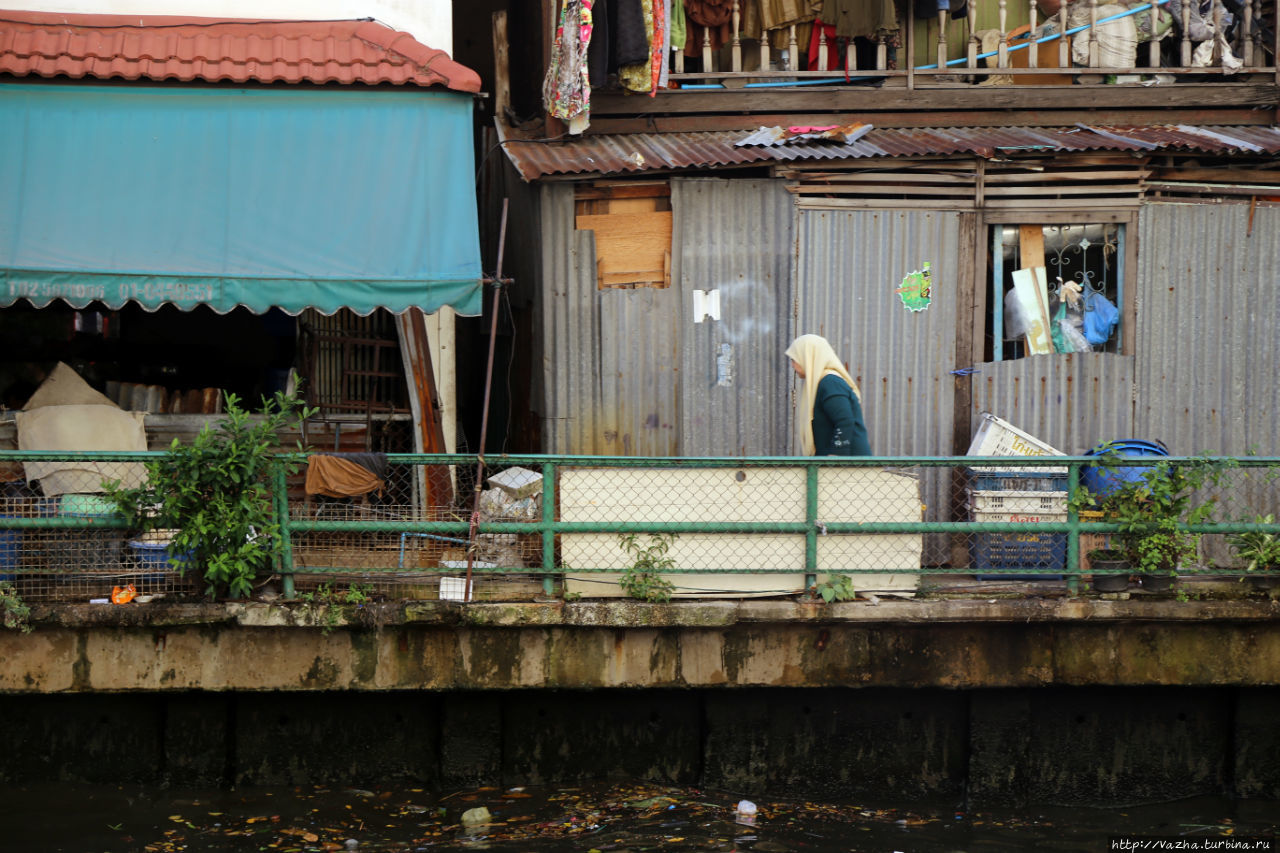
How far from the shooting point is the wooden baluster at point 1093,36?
8781 millimetres

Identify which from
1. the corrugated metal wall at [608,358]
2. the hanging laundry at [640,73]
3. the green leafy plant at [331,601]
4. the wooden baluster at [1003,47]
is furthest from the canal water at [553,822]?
the wooden baluster at [1003,47]

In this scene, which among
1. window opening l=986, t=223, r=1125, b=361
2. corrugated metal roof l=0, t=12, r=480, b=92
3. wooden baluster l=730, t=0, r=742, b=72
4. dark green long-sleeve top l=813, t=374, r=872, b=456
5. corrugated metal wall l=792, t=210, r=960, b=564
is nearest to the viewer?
dark green long-sleeve top l=813, t=374, r=872, b=456

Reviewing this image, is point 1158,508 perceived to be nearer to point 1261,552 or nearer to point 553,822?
point 1261,552

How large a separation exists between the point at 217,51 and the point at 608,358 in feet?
11.0

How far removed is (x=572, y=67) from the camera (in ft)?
26.8

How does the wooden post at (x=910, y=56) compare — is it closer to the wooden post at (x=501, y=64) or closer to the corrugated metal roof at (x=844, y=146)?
the corrugated metal roof at (x=844, y=146)

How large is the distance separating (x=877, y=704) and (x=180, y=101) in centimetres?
594

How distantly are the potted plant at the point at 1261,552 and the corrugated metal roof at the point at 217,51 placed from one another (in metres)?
5.59

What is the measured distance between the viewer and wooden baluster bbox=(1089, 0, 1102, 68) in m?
8.78

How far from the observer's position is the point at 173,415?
8.30 meters

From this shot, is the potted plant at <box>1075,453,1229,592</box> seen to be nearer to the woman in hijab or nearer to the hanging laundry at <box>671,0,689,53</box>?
the woman in hijab

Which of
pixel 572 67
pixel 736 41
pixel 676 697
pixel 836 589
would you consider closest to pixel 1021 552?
pixel 836 589

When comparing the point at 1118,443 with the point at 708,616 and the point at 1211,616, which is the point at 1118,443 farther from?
the point at 708,616

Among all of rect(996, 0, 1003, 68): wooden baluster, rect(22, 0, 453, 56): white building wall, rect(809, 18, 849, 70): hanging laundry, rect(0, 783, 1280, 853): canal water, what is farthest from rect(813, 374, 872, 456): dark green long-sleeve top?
rect(22, 0, 453, 56): white building wall
